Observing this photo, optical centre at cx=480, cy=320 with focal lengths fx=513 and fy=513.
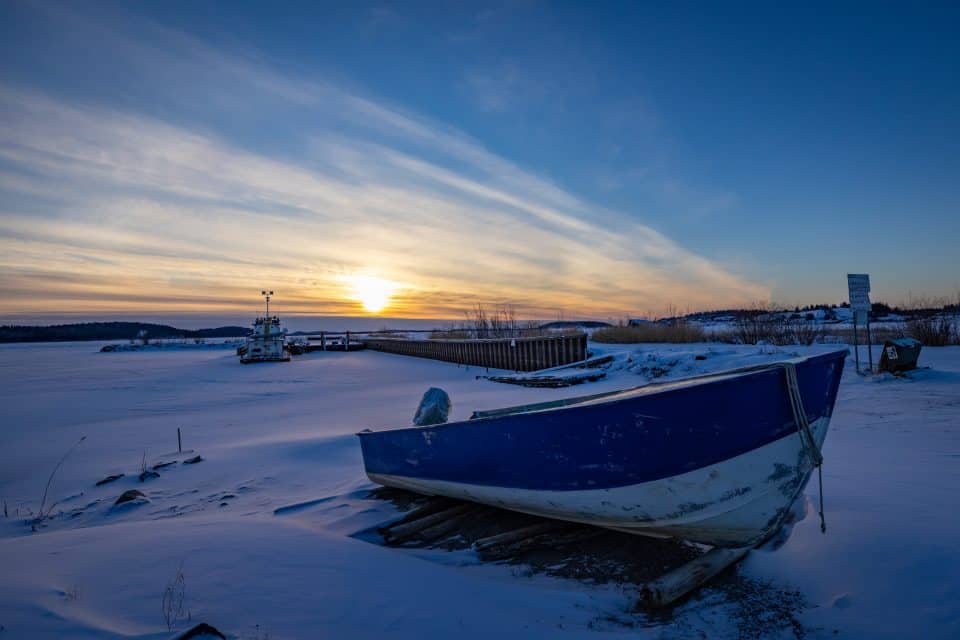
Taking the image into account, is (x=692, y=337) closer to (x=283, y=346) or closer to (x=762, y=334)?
(x=762, y=334)

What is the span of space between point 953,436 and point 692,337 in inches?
576

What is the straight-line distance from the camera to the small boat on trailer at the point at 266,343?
1086 inches

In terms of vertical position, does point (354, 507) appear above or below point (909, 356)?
below

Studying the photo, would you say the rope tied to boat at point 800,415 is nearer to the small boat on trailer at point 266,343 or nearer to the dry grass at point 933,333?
the dry grass at point 933,333

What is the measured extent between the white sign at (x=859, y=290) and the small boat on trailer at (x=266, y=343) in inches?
999

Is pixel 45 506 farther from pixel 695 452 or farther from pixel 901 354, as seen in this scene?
pixel 901 354

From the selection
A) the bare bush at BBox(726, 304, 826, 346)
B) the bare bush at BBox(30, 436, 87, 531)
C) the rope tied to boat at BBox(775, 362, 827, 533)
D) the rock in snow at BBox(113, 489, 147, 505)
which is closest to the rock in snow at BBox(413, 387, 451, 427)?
the rock in snow at BBox(113, 489, 147, 505)

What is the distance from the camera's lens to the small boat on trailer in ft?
90.5

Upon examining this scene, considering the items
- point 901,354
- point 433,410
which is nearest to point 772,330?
point 901,354

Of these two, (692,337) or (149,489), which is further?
(692,337)

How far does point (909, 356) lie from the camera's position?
34.9 ft

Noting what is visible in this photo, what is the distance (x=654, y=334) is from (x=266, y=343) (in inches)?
793

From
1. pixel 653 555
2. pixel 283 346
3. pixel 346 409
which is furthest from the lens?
pixel 283 346

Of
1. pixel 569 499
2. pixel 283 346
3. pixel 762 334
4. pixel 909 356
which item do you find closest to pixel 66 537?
pixel 569 499
